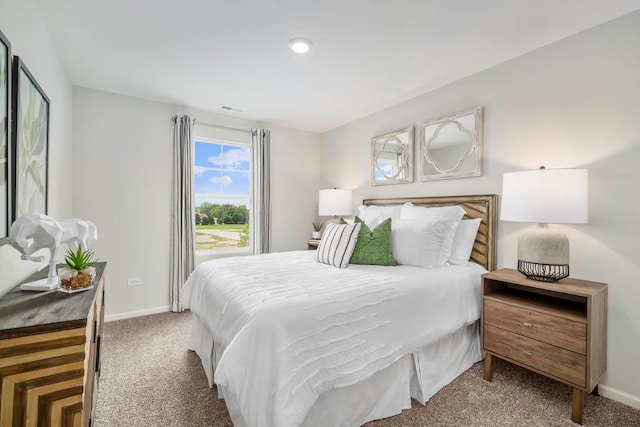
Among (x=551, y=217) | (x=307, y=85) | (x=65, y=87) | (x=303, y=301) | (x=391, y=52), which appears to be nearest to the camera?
(x=303, y=301)

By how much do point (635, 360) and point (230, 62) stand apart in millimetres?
3690

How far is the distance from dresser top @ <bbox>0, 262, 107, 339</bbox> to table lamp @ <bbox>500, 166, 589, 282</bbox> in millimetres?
2468

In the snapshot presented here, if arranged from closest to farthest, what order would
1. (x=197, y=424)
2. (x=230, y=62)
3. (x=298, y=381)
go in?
(x=298, y=381) → (x=197, y=424) → (x=230, y=62)

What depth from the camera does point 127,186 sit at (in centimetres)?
340

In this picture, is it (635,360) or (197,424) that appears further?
(635,360)

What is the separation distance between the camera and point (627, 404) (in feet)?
6.32

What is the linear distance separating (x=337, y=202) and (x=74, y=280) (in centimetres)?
309

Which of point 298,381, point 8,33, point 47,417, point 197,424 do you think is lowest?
point 197,424

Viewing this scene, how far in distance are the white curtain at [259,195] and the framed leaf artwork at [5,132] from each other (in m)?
2.85

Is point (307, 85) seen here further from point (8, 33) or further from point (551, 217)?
point (551, 217)

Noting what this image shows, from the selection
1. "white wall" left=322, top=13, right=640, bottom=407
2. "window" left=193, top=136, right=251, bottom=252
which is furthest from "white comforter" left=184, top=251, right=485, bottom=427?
"window" left=193, top=136, right=251, bottom=252

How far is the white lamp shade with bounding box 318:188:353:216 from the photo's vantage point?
13.4ft

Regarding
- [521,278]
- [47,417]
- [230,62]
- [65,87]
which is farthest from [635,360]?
[65,87]

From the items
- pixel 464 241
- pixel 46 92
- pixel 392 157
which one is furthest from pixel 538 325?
pixel 46 92
